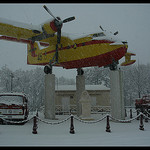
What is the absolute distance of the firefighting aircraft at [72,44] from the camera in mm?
12289

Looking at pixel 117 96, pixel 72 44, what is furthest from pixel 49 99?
pixel 117 96

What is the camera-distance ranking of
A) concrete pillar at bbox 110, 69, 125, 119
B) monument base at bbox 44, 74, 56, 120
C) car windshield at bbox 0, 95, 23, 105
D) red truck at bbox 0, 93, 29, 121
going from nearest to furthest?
red truck at bbox 0, 93, 29, 121
car windshield at bbox 0, 95, 23, 105
concrete pillar at bbox 110, 69, 125, 119
monument base at bbox 44, 74, 56, 120

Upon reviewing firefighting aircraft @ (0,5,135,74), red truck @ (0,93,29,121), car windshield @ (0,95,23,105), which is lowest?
red truck @ (0,93,29,121)

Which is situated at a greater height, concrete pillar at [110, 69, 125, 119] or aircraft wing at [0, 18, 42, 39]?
aircraft wing at [0, 18, 42, 39]

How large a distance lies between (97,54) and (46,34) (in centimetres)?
419

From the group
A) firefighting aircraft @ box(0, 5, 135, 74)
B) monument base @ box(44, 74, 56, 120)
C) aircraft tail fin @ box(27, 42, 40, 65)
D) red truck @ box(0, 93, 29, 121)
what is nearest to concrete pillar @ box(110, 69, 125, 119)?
firefighting aircraft @ box(0, 5, 135, 74)

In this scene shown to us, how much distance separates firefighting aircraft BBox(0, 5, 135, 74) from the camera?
484 inches

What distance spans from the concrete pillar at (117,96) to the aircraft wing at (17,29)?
697cm

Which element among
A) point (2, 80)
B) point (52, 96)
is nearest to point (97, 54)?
point (52, 96)

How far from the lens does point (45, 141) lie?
6.77m

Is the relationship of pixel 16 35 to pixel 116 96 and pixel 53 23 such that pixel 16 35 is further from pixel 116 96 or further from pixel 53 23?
pixel 116 96

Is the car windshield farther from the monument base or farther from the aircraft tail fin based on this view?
the aircraft tail fin

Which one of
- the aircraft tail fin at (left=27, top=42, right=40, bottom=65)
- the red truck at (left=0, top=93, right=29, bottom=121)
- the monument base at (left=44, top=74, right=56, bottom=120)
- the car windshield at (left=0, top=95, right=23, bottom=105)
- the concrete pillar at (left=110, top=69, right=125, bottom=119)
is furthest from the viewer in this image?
the aircraft tail fin at (left=27, top=42, right=40, bottom=65)

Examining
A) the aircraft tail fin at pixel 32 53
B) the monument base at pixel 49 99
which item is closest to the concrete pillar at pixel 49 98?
the monument base at pixel 49 99
